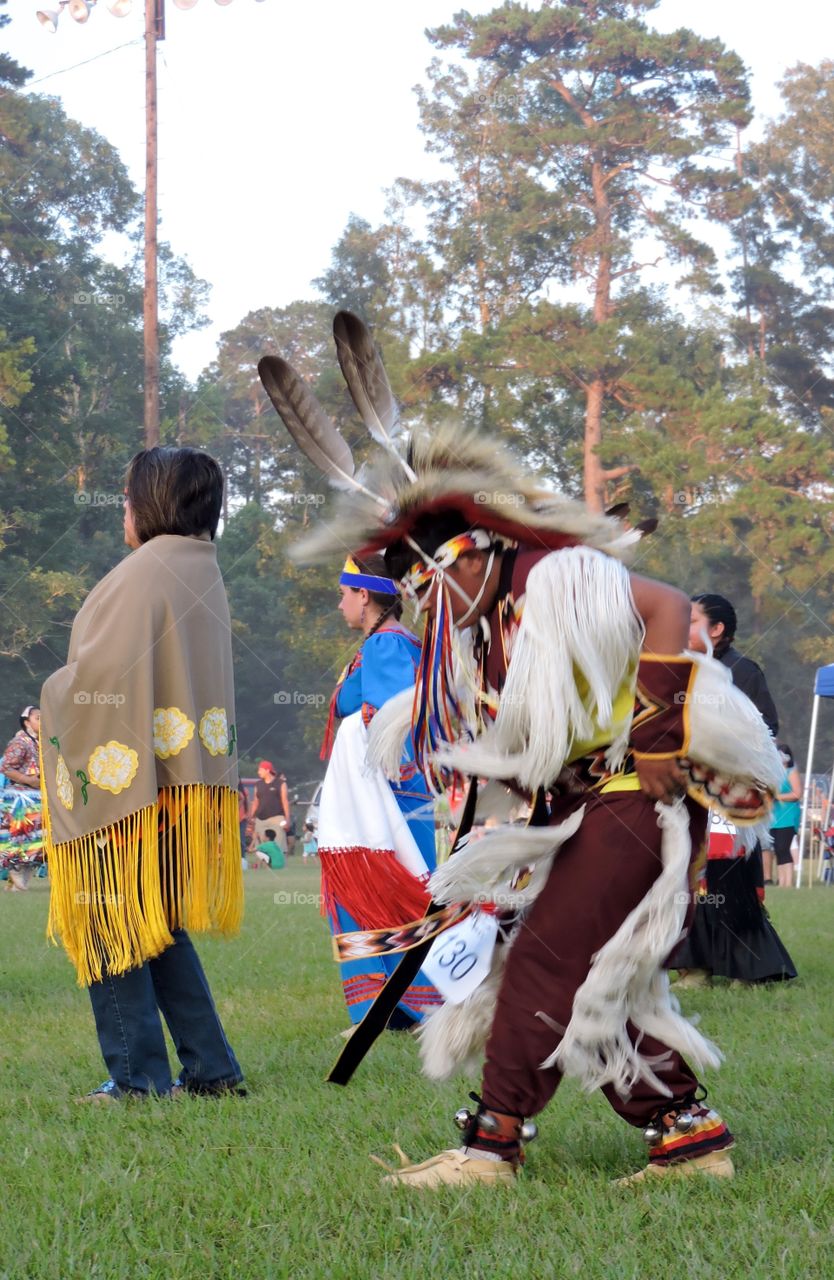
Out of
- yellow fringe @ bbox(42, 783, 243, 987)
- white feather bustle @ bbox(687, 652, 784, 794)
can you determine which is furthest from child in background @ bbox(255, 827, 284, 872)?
white feather bustle @ bbox(687, 652, 784, 794)

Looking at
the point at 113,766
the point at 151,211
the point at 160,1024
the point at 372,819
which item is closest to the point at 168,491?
the point at 113,766

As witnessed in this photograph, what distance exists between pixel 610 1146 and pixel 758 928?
3454 millimetres

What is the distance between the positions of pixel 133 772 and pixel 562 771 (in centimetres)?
139

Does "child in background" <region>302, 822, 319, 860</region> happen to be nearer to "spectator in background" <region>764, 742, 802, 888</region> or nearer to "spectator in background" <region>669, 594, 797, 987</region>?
"spectator in background" <region>764, 742, 802, 888</region>

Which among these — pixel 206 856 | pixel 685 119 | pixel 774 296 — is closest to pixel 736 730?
pixel 206 856

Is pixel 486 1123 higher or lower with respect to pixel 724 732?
lower

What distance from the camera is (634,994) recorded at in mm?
3211

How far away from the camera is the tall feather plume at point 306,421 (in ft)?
11.5

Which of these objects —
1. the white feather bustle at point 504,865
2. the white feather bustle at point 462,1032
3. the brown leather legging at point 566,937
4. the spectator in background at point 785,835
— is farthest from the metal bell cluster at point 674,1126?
the spectator in background at point 785,835

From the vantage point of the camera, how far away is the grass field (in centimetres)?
272

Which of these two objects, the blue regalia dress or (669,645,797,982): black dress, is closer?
the blue regalia dress

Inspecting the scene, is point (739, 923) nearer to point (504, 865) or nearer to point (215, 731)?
point (215, 731)

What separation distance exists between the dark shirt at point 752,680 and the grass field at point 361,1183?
5.87ft

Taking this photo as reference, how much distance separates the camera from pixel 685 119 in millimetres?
28828
